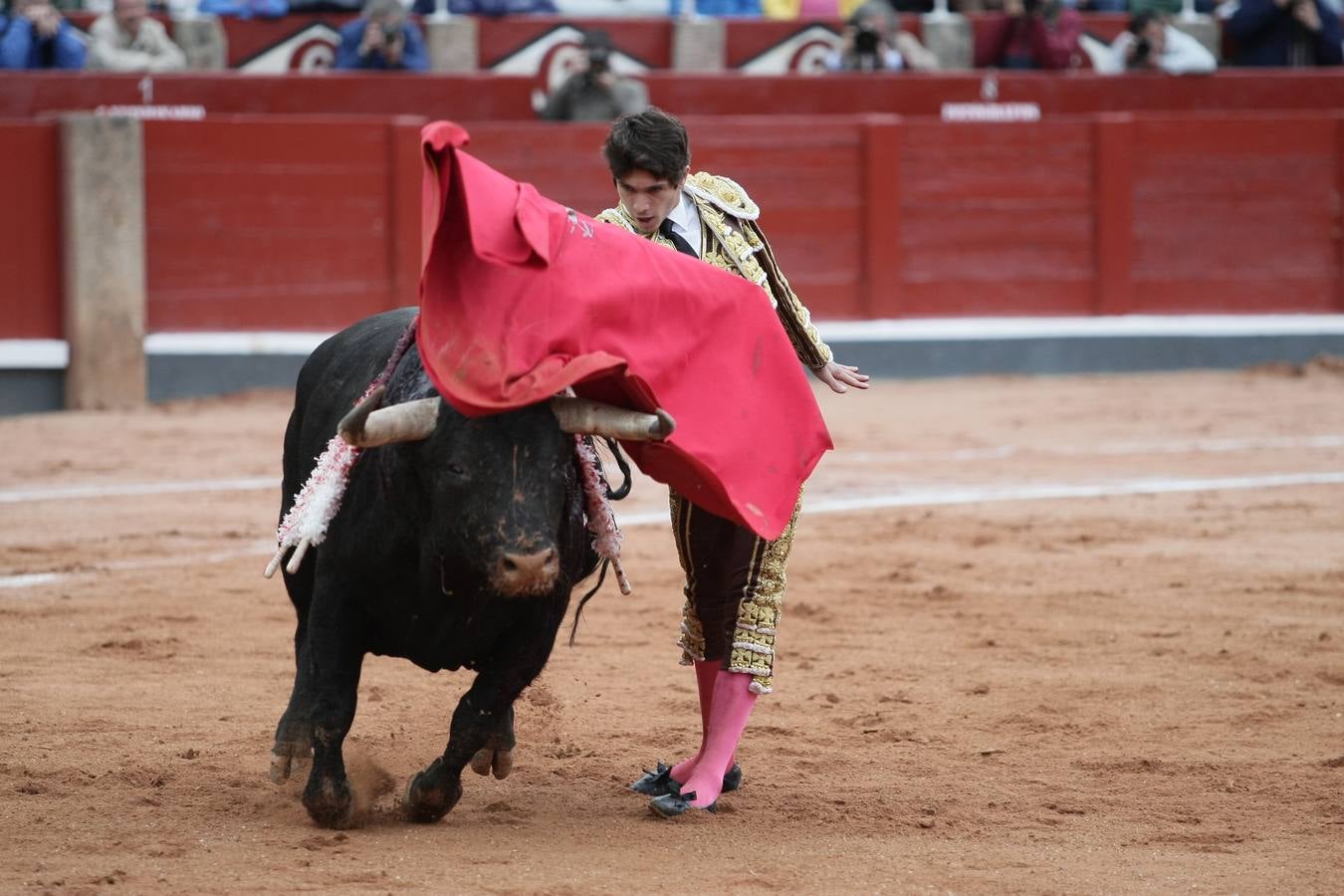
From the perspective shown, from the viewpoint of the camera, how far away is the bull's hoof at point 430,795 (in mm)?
3074

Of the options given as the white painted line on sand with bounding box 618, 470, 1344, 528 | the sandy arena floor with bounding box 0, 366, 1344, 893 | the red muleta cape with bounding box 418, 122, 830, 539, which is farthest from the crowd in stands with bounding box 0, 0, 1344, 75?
the red muleta cape with bounding box 418, 122, 830, 539

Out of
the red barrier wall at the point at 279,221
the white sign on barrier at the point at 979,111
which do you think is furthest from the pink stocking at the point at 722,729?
the white sign on barrier at the point at 979,111

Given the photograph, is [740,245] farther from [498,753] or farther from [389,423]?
[498,753]

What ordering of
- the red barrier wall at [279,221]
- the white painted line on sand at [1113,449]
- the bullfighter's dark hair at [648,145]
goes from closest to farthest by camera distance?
1. the bullfighter's dark hair at [648,145]
2. the white painted line on sand at [1113,449]
3. the red barrier wall at [279,221]

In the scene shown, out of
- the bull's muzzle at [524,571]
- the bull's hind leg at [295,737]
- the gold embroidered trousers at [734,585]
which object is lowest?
the bull's hind leg at [295,737]

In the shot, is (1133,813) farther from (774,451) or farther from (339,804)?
(339,804)

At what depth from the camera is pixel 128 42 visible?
951 centimetres

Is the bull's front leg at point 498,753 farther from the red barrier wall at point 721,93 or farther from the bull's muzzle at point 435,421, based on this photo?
the red barrier wall at point 721,93

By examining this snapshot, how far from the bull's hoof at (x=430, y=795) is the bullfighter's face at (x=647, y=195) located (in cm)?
98

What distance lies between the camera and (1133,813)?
3264 millimetres

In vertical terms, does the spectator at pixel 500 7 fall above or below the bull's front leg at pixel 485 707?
above

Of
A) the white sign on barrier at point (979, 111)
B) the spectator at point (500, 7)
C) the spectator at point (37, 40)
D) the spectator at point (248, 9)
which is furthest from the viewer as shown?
the white sign on barrier at point (979, 111)

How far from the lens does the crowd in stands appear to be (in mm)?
9406

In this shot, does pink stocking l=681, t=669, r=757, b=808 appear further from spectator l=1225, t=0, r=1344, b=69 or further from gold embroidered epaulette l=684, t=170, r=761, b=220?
spectator l=1225, t=0, r=1344, b=69
